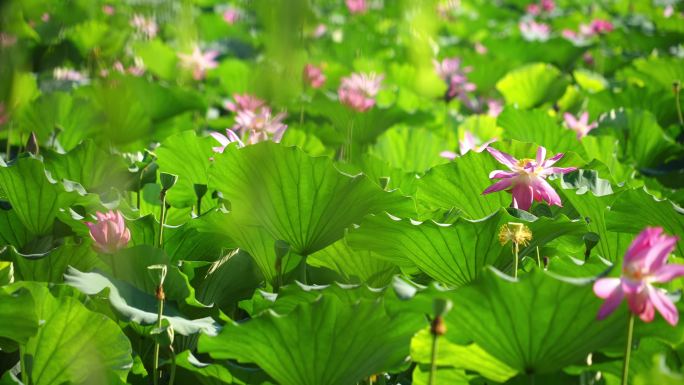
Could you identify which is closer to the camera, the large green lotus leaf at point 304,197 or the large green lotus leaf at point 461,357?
the large green lotus leaf at point 461,357

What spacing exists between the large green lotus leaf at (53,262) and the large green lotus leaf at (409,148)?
93 centimetres

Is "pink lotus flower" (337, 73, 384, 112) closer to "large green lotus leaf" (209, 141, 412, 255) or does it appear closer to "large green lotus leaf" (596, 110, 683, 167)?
"large green lotus leaf" (596, 110, 683, 167)

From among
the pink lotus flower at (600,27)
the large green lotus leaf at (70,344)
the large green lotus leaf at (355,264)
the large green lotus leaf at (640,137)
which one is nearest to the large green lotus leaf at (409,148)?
the large green lotus leaf at (640,137)

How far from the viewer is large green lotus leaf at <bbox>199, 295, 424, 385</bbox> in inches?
37.8

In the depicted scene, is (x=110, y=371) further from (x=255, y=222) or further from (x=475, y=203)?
(x=475, y=203)

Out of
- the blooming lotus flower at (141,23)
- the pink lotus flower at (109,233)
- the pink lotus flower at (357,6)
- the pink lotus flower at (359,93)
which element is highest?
the pink lotus flower at (357,6)

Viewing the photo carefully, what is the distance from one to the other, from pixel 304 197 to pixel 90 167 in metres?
0.45

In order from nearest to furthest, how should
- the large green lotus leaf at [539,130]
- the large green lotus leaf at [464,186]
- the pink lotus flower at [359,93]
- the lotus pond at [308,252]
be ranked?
the lotus pond at [308,252] < the large green lotus leaf at [464,186] < the large green lotus leaf at [539,130] < the pink lotus flower at [359,93]

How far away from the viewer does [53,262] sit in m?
1.23

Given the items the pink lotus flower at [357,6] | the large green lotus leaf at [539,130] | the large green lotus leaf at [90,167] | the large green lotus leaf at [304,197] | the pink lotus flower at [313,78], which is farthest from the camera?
the pink lotus flower at [357,6]

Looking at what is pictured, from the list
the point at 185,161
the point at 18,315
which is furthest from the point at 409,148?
the point at 18,315

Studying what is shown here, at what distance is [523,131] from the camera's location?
2068 mm

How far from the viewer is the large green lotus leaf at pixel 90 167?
150 cm

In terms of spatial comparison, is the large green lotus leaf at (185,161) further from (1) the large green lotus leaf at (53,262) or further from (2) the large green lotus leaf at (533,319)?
(2) the large green lotus leaf at (533,319)
